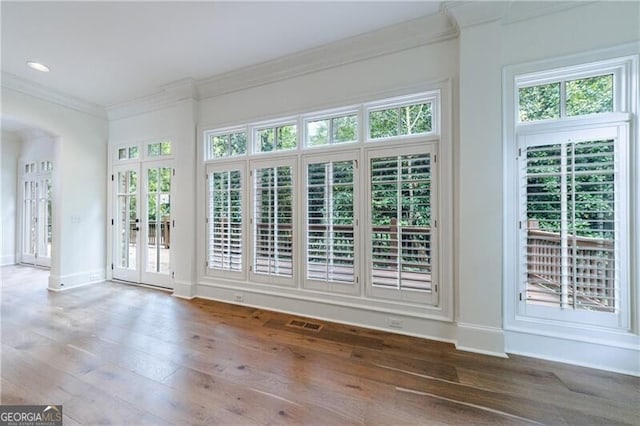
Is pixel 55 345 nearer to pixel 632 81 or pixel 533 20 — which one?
pixel 533 20

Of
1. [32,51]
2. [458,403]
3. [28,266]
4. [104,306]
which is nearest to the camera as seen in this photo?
[458,403]

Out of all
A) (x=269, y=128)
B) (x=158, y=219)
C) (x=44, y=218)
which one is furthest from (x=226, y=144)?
(x=44, y=218)

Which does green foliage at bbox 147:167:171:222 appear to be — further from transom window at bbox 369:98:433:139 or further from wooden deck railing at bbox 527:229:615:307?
wooden deck railing at bbox 527:229:615:307

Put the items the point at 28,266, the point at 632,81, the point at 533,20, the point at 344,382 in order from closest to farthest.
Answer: the point at 344,382, the point at 632,81, the point at 533,20, the point at 28,266

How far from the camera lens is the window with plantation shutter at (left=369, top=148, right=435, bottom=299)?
8.63 feet

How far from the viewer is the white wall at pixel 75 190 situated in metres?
4.04

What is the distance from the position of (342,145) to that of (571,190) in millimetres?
2089

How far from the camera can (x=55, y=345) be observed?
240cm

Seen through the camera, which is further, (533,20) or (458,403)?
(533,20)

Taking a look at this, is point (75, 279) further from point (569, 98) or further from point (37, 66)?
point (569, 98)

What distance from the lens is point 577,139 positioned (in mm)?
2178

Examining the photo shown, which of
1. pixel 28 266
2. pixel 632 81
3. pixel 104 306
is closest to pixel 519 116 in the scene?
pixel 632 81

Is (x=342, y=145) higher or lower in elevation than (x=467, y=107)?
lower

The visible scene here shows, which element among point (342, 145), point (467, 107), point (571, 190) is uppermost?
point (467, 107)
